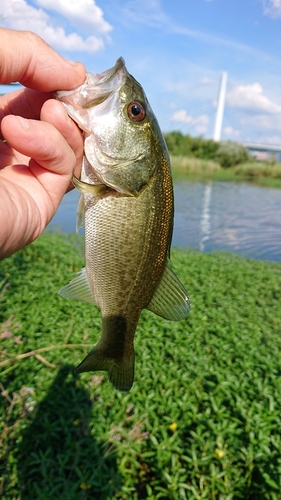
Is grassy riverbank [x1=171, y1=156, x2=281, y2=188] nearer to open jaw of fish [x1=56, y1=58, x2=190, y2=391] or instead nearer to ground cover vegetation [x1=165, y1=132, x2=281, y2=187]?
ground cover vegetation [x1=165, y1=132, x2=281, y2=187]

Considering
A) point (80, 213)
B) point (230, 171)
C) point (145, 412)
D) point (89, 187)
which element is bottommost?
point (145, 412)

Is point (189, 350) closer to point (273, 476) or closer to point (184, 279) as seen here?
point (273, 476)

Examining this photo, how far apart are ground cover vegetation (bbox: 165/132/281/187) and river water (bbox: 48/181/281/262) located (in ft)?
52.8

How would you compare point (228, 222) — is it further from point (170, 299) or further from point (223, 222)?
point (170, 299)

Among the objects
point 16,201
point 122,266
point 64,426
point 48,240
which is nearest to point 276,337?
point 64,426

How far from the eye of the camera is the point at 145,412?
3.33 meters

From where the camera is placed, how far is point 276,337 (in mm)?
4809

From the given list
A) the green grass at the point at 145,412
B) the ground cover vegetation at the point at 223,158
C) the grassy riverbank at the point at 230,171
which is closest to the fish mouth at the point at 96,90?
the green grass at the point at 145,412

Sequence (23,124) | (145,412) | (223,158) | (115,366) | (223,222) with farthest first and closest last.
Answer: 1. (223,158)
2. (223,222)
3. (145,412)
4. (115,366)
5. (23,124)

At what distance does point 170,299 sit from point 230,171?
131 ft

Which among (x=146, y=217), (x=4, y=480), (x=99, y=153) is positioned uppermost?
(x=99, y=153)

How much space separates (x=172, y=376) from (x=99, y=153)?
2.76 m

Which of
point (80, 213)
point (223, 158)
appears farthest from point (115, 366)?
point (223, 158)

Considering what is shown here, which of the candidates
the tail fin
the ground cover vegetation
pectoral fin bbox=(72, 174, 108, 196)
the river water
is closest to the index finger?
pectoral fin bbox=(72, 174, 108, 196)
